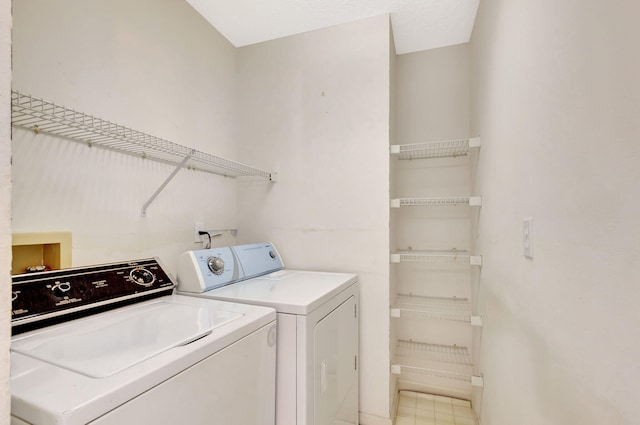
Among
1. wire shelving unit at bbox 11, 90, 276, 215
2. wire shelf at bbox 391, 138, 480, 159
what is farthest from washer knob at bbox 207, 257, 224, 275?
wire shelf at bbox 391, 138, 480, 159

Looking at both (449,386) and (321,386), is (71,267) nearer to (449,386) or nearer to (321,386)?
(321,386)

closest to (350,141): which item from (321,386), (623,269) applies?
(321,386)

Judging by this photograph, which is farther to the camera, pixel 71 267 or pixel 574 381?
pixel 71 267

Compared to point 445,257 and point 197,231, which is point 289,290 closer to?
point 197,231

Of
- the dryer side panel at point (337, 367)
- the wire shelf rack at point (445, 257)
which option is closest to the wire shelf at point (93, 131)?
the dryer side panel at point (337, 367)

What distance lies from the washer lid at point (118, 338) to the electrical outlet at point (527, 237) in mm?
1086

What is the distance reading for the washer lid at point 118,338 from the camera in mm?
768

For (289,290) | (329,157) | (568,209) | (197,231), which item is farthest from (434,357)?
(197,231)

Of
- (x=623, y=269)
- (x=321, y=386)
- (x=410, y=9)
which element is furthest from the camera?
(x=410, y=9)

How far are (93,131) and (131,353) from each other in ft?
3.13

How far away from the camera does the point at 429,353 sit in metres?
2.31

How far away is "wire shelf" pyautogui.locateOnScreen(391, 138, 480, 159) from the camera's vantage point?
6.72 feet

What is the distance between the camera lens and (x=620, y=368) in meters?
0.57

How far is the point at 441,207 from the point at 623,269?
184 cm
